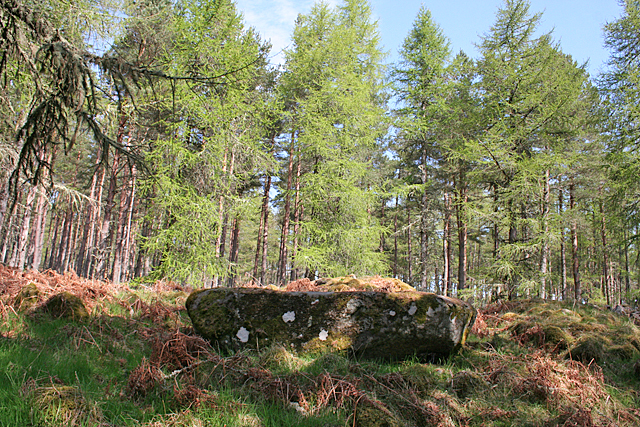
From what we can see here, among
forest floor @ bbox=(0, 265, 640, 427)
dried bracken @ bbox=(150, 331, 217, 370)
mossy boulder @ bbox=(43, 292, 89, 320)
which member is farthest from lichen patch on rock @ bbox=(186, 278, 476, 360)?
mossy boulder @ bbox=(43, 292, 89, 320)

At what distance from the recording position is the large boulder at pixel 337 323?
A: 431cm

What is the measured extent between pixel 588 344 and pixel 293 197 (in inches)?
491

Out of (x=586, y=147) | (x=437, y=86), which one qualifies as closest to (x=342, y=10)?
(x=437, y=86)

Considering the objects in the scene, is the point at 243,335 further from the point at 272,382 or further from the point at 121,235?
the point at 121,235

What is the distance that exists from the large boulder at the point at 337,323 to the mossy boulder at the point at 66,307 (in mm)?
1894

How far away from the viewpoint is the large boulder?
4309 millimetres

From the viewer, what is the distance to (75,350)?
12.6 feet

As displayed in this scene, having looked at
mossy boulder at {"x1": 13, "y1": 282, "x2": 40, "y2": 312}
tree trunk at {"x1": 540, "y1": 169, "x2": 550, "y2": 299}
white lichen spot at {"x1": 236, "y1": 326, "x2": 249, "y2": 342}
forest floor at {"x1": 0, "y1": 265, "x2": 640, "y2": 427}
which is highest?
tree trunk at {"x1": 540, "y1": 169, "x2": 550, "y2": 299}

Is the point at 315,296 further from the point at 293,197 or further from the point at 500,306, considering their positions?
the point at 293,197

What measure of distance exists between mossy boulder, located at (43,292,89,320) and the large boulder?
1894 mm

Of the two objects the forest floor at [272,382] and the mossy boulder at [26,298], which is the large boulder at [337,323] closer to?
the forest floor at [272,382]

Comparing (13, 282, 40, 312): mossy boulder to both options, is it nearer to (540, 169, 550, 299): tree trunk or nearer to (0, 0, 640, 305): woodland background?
(0, 0, 640, 305): woodland background

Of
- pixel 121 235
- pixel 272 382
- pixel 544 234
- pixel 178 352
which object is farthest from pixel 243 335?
pixel 121 235

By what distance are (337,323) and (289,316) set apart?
0.63 meters
